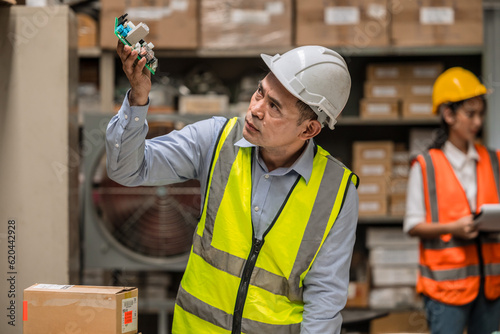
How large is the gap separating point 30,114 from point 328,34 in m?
1.84

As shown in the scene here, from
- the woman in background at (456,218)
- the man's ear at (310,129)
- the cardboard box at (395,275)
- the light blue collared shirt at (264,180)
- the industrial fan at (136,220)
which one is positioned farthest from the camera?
the cardboard box at (395,275)

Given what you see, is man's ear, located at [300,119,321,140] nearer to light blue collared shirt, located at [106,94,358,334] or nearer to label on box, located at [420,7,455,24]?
light blue collared shirt, located at [106,94,358,334]

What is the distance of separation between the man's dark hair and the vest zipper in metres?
0.35

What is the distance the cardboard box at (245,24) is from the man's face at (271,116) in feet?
5.72

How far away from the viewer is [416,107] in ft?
10.9

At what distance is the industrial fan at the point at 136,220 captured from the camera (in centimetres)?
289

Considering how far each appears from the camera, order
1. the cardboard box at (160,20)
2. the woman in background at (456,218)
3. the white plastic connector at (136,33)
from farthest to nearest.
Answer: the cardboard box at (160,20) < the woman in background at (456,218) < the white plastic connector at (136,33)

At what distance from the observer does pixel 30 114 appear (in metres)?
1.95

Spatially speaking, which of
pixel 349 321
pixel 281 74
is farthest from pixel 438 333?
pixel 281 74

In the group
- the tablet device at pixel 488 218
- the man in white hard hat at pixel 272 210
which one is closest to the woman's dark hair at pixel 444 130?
the tablet device at pixel 488 218

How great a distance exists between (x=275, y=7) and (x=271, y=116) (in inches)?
72.2

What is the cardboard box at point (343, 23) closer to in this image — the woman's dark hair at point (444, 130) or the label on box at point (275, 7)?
the label on box at point (275, 7)

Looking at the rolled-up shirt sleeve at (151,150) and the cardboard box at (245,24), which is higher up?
the cardboard box at (245,24)

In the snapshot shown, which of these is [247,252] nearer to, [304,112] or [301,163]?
[301,163]
